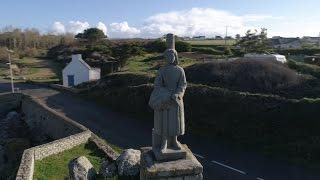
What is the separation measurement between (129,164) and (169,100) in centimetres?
545

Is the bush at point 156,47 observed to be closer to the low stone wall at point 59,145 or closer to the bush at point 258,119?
the bush at point 258,119

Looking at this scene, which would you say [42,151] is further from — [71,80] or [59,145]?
[71,80]

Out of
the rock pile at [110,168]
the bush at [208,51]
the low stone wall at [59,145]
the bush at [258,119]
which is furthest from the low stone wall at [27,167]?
the bush at [208,51]

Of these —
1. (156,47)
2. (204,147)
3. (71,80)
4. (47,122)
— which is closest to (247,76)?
(204,147)

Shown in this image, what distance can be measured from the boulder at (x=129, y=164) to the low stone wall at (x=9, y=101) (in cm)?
2535

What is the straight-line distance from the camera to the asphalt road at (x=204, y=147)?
17.2 meters

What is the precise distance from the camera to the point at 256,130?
21.8m

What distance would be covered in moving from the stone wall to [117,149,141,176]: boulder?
7.37 m

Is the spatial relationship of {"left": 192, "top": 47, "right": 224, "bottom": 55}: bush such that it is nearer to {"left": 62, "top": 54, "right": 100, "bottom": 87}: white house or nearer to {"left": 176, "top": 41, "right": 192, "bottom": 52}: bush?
{"left": 176, "top": 41, "right": 192, "bottom": 52}: bush

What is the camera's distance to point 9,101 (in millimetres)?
37812

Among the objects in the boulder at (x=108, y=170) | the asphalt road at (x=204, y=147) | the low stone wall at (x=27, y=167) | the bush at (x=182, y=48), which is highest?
the bush at (x=182, y=48)

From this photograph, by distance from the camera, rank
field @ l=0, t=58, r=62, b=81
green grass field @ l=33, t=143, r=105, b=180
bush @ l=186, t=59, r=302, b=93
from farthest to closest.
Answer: field @ l=0, t=58, r=62, b=81 < bush @ l=186, t=59, r=302, b=93 < green grass field @ l=33, t=143, r=105, b=180

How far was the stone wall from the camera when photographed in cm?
2325

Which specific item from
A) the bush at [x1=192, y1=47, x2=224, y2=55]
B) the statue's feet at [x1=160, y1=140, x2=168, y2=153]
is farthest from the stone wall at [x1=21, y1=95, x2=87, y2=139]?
the bush at [x1=192, y1=47, x2=224, y2=55]
